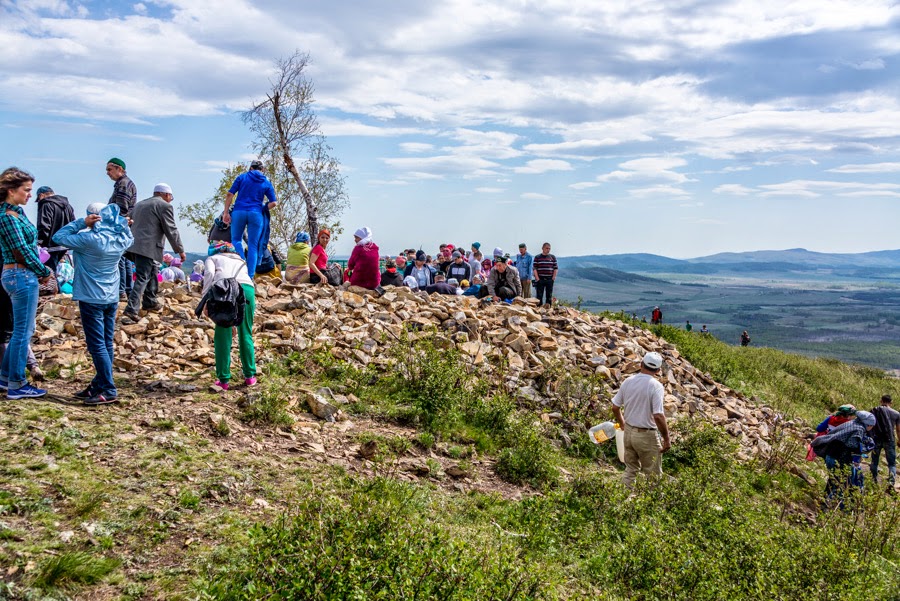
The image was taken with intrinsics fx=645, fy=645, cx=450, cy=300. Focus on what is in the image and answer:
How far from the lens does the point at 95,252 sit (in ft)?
22.2

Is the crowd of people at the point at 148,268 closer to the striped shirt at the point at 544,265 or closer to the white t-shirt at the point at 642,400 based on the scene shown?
the striped shirt at the point at 544,265

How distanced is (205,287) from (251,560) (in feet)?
12.9

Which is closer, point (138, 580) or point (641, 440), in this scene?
point (138, 580)

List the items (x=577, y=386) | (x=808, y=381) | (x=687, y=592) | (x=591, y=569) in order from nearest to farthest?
(x=687, y=592) < (x=591, y=569) < (x=577, y=386) < (x=808, y=381)

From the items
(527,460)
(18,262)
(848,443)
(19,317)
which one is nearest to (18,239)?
(18,262)

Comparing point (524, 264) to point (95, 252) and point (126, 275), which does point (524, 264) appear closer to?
point (126, 275)

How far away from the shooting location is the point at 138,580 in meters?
4.35

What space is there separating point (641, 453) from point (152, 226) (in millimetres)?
7701

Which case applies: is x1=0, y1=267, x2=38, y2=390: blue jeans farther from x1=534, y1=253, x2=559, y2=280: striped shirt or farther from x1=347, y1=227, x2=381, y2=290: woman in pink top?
x1=534, y1=253, x2=559, y2=280: striped shirt

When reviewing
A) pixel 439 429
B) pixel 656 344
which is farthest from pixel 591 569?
pixel 656 344

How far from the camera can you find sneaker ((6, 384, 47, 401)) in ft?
22.3

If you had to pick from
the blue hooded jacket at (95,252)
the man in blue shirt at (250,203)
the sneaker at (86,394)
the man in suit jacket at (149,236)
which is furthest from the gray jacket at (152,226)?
the sneaker at (86,394)

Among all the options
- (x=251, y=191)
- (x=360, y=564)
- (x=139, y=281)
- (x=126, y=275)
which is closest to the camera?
(x=360, y=564)

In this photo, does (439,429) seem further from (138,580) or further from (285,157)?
(285,157)
